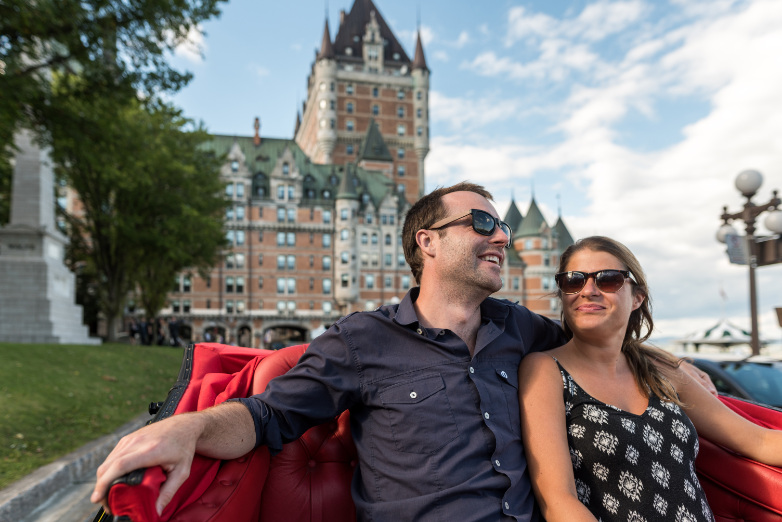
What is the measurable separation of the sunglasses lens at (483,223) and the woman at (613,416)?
0.50m

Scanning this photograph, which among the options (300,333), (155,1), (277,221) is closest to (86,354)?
(155,1)

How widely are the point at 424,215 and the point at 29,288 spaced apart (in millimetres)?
18152

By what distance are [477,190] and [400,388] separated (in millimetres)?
1294

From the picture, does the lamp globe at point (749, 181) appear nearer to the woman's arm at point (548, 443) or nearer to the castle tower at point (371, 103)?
the woman's arm at point (548, 443)

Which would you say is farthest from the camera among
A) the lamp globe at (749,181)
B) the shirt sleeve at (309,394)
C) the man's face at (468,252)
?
the lamp globe at (749,181)

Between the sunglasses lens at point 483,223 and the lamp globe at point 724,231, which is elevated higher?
the lamp globe at point 724,231

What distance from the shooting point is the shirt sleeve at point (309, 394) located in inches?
92.9

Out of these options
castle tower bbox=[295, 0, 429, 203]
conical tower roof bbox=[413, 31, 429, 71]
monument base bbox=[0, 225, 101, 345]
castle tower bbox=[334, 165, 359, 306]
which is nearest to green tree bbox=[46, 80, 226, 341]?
monument base bbox=[0, 225, 101, 345]

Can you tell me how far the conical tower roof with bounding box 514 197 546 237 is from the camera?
68500mm

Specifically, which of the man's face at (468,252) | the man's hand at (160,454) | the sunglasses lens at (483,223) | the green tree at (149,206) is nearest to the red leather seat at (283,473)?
the man's hand at (160,454)

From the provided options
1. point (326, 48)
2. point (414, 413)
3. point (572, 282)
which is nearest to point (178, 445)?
point (414, 413)

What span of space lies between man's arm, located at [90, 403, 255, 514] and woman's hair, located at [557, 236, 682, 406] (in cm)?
193

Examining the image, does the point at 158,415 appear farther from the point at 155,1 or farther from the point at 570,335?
the point at 155,1

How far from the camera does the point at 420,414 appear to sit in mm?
2533
